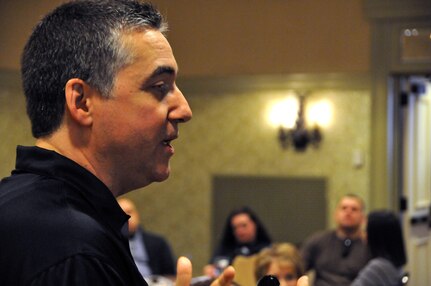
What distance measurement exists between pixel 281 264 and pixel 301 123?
3.49m

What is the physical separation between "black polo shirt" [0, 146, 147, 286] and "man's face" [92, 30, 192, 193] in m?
0.05

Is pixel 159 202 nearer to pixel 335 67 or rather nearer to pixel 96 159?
pixel 335 67

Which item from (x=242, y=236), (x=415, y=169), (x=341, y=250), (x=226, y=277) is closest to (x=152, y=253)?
(x=242, y=236)

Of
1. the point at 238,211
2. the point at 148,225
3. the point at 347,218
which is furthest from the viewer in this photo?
the point at 148,225

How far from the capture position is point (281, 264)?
4250 mm

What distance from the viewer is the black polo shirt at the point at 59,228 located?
→ 906 mm

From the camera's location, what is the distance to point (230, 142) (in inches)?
318

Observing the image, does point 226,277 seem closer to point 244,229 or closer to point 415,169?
point 244,229

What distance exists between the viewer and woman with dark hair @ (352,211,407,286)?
176 inches

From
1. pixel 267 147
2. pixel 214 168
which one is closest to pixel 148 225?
pixel 214 168

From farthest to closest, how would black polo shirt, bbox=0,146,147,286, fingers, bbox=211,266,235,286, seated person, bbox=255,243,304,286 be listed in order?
seated person, bbox=255,243,304,286 < fingers, bbox=211,266,235,286 < black polo shirt, bbox=0,146,147,286

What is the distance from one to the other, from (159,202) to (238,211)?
229 centimetres

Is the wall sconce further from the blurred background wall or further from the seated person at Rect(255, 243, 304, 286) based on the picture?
the seated person at Rect(255, 243, 304, 286)

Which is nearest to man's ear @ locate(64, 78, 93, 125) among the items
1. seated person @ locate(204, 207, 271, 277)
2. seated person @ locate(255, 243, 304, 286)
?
seated person @ locate(255, 243, 304, 286)
